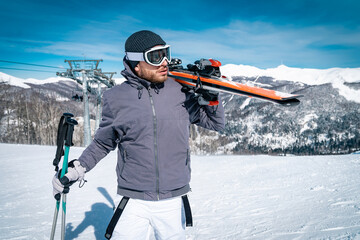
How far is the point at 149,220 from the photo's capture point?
6.54ft

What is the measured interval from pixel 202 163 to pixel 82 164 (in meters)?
9.18

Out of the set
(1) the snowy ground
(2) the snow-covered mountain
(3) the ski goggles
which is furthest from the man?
(2) the snow-covered mountain

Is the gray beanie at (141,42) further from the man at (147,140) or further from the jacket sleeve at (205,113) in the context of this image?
the jacket sleeve at (205,113)

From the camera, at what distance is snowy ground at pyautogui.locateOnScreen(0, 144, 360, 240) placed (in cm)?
400

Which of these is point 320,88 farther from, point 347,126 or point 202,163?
point 202,163

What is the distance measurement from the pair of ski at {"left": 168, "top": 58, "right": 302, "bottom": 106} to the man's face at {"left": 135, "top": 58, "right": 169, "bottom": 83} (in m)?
0.31

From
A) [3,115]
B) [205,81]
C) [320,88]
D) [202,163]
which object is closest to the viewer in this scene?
[205,81]

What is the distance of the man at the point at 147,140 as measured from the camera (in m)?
1.89

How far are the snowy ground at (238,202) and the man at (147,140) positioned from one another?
7.67 feet

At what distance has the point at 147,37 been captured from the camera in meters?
2.01

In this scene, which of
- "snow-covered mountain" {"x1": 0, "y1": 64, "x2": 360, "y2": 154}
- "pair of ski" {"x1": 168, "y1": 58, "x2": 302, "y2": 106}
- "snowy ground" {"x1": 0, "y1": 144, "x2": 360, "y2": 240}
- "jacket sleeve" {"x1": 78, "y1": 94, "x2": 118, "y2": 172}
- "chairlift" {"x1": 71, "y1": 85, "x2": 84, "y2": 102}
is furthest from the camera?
"snow-covered mountain" {"x1": 0, "y1": 64, "x2": 360, "y2": 154}

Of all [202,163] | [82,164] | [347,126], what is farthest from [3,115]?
[347,126]

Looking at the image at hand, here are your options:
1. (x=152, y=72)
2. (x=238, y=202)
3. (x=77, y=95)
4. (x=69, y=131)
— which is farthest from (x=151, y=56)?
(x=77, y=95)

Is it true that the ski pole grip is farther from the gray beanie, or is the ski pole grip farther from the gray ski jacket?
the gray beanie
